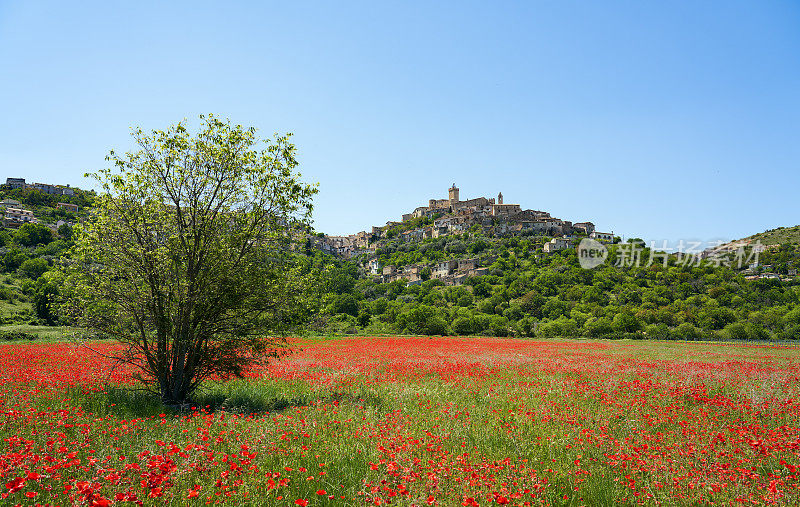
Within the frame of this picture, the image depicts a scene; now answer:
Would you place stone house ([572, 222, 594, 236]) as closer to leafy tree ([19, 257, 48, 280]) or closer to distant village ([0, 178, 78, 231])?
leafy tree ([19, 257, 48, 280])

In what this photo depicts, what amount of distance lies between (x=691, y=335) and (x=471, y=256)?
97.6m

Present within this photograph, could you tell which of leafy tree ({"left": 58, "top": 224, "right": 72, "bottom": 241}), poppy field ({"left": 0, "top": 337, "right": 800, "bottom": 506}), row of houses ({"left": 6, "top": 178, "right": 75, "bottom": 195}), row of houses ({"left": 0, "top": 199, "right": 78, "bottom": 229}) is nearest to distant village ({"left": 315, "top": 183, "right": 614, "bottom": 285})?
leafy tree ({"left": 58, "top": 224, "right": 72, "bottom": 241})

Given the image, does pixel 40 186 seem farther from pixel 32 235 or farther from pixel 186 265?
pixel 186 265

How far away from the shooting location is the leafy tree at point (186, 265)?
1033 cm

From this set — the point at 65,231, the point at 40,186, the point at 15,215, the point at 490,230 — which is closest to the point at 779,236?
the point at 490,230

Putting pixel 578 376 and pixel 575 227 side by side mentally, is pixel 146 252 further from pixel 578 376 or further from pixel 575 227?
pixel 575 227

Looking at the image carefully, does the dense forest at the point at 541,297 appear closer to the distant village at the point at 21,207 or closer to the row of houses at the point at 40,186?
the distant village at the point at 21,207

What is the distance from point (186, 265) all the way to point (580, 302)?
92.9m

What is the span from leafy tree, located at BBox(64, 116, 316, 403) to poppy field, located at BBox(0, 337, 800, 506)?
1.32 meters

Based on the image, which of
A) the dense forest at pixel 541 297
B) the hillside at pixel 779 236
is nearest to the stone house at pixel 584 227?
the dense forest at pixel 541 297

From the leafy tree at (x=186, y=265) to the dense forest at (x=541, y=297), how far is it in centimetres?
2921

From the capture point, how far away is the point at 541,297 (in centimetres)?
9425

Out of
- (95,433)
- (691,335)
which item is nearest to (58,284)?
(95,433)

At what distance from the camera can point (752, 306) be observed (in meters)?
78.8
